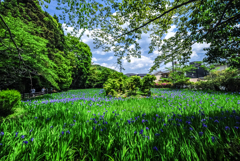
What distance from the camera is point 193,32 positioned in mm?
3076

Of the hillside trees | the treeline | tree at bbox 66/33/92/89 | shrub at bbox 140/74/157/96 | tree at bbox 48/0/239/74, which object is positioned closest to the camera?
tree at bbox 48/0/239/74

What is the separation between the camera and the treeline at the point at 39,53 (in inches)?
207

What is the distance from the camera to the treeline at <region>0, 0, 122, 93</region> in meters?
5.25

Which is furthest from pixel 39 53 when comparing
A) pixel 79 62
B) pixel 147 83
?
pixel 79 62

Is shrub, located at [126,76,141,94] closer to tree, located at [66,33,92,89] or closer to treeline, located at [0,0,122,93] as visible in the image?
treeline, located at [0,0,122,93]

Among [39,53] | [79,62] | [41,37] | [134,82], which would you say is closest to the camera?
[39,53]

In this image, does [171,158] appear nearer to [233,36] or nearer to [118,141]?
[118,141]

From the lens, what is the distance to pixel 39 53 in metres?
6.42

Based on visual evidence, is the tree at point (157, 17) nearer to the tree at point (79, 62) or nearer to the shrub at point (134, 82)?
the shrub at point (134, 82)

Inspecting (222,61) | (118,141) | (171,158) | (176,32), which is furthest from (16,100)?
(222,61)

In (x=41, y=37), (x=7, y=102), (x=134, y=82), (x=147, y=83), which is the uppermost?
(x=41, y=37)

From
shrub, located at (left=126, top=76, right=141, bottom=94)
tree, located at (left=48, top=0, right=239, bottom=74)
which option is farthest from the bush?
shrub, located at (left=126, top=76, right=141, bottom=94)

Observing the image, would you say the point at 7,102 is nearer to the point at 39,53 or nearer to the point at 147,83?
the point at 39,53

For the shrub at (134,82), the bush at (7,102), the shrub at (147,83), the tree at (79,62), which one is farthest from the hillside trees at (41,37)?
the tree at (79,62)
